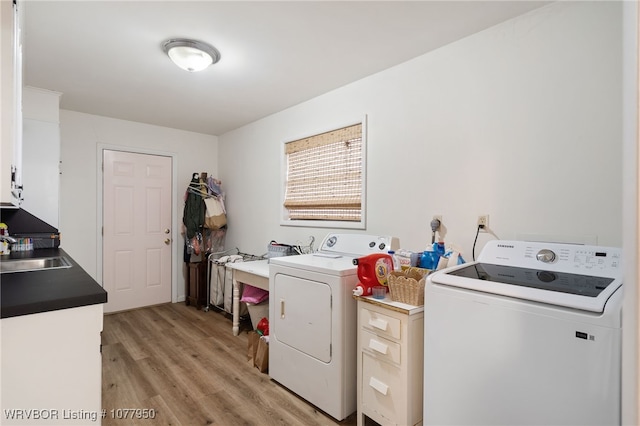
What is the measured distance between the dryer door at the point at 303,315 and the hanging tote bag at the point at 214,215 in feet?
6.60

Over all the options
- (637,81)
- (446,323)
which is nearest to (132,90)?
(446,323)

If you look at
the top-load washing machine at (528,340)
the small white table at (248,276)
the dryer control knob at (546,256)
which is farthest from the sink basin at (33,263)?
the dryer control knob at (546,256)

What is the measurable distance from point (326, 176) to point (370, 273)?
1311mm

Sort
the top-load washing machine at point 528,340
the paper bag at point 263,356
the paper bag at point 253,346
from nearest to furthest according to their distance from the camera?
1. the top-load washing machine at point 528,340
2. the paper bag at point 263,356
3. the paper bag at point 253,346

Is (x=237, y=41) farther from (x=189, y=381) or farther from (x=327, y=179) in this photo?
(x=189, y=381)

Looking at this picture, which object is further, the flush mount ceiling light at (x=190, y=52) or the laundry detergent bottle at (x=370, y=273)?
the flush mount ceiling light at (x=190, y=52)

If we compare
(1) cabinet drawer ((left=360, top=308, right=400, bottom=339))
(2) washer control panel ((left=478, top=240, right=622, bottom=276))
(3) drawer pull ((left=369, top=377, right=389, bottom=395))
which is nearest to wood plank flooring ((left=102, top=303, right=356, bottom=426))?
(3) drawer pull ((left=369, top=377, right=389, bottom=395))

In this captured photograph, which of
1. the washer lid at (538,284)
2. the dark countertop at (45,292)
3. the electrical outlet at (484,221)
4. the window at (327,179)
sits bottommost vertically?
the dark countertop at (45,292)

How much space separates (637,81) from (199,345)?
3.22 meters

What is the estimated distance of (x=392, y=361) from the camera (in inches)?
64.7

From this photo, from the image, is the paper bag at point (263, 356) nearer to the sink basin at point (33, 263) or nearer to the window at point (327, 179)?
the window at point (327, 179)

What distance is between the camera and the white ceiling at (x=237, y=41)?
173 cm

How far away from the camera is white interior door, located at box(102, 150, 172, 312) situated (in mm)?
→ 3781

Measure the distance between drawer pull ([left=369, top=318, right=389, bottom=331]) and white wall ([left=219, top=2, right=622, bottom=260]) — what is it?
697 mm
